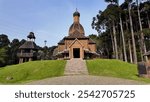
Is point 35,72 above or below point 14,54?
below

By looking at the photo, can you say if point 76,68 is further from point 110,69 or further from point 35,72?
point 35,72

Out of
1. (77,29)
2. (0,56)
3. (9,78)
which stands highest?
(77,29)

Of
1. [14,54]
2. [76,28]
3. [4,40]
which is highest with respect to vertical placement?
[4,40]

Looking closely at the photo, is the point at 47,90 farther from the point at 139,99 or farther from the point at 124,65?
the point at 124,65

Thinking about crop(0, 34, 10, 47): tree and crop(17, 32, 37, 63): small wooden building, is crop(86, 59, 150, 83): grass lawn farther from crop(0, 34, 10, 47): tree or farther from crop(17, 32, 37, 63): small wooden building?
crop(0, 34, 10, 47): tree

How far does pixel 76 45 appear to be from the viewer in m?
40.8

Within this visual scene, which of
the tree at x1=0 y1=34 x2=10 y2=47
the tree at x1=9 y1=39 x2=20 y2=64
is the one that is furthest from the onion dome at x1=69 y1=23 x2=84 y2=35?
the tree at x1=0 y1=34 x2=10 y2=47

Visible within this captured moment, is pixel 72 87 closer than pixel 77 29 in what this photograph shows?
Yes

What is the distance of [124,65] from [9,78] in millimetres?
16301

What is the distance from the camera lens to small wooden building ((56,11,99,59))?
40875mm

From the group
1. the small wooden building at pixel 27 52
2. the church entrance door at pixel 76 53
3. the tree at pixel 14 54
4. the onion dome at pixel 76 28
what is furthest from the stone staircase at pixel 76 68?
the tree at pixel 14 54

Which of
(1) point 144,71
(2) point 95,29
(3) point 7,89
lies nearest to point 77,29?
(2) point 95,29

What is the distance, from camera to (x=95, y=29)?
56031 mm

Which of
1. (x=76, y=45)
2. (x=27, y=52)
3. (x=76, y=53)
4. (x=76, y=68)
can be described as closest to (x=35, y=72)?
(x=76, y=68)
